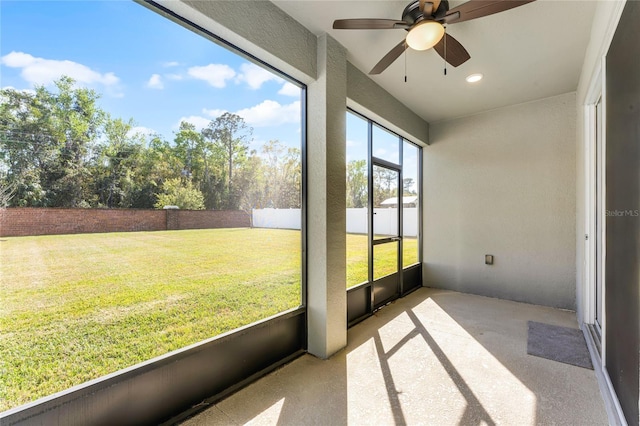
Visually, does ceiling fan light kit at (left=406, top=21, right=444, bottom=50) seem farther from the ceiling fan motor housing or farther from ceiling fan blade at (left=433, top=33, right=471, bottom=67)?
ceiling fan blade at (left=433, top=33, right=471, bottom=67)

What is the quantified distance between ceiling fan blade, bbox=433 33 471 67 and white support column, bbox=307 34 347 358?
0.88m

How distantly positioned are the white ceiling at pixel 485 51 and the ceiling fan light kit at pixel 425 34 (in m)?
0.41

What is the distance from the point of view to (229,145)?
2.23 m

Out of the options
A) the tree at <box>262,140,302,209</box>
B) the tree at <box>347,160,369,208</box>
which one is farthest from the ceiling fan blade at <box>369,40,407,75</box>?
the tree at <box>347,160,369,208</box>

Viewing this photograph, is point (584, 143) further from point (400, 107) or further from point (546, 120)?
point (400, 107)

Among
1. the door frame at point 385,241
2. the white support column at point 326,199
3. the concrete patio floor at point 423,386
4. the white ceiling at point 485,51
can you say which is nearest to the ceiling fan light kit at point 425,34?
the white ceiling at point 485,51

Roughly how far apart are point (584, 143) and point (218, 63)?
3.63 meters

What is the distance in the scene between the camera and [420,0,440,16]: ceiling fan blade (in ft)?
5.75

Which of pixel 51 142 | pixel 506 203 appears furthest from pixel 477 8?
pixel 506 203

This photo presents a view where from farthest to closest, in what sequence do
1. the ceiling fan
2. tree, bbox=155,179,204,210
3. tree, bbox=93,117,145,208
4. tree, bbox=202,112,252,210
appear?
tree, bbox=202,112,252,210, tree, bbox=155,179,204,210, the ceiling fan, tree, bbox=93,117,145,208

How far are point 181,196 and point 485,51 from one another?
3.03 metres

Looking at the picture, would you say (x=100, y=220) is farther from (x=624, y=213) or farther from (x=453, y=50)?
(x=624, y=213)

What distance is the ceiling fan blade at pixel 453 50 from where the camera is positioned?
2.13 meters

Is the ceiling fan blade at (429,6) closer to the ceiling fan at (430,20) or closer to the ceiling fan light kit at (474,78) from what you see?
the ceiling fan at (430,20)
